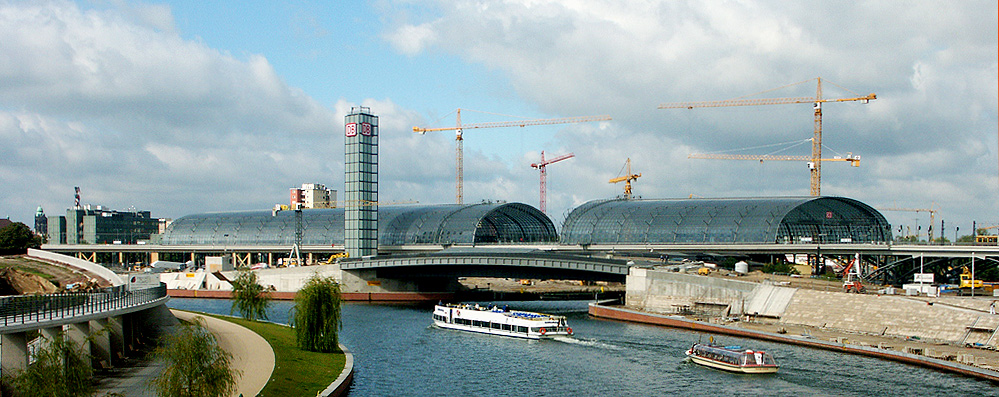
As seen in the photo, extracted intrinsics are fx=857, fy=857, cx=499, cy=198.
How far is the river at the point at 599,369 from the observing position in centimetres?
7231

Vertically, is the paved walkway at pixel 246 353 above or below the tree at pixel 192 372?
below

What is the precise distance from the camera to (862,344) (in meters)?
90.8

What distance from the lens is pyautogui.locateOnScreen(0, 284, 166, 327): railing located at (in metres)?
53.0

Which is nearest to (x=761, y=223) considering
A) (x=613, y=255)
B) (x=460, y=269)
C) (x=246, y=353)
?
(x=613, y=255)

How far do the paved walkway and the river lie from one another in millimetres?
8202

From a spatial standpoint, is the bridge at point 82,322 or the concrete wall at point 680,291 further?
the concrete wall at point 680,291

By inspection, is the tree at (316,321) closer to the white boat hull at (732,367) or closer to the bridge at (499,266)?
the white boat hull at (732,367)

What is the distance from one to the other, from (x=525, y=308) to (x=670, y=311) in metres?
29.2

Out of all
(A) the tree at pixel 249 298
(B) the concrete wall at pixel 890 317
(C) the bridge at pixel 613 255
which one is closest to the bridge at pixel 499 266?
(C) the bridge at pixel 613 255

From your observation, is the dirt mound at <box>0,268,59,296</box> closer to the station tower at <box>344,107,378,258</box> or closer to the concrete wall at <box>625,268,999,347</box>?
the concrete wall at <box>625,268,999,347</box>

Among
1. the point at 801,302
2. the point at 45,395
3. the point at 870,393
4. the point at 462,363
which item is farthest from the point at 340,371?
the point at 801,302

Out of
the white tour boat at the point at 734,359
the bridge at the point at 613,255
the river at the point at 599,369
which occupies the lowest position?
the river at the point at 599,369

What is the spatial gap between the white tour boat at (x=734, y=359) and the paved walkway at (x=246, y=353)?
41.6 metres

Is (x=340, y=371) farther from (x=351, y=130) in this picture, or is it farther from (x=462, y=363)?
(x=351, y=130)
